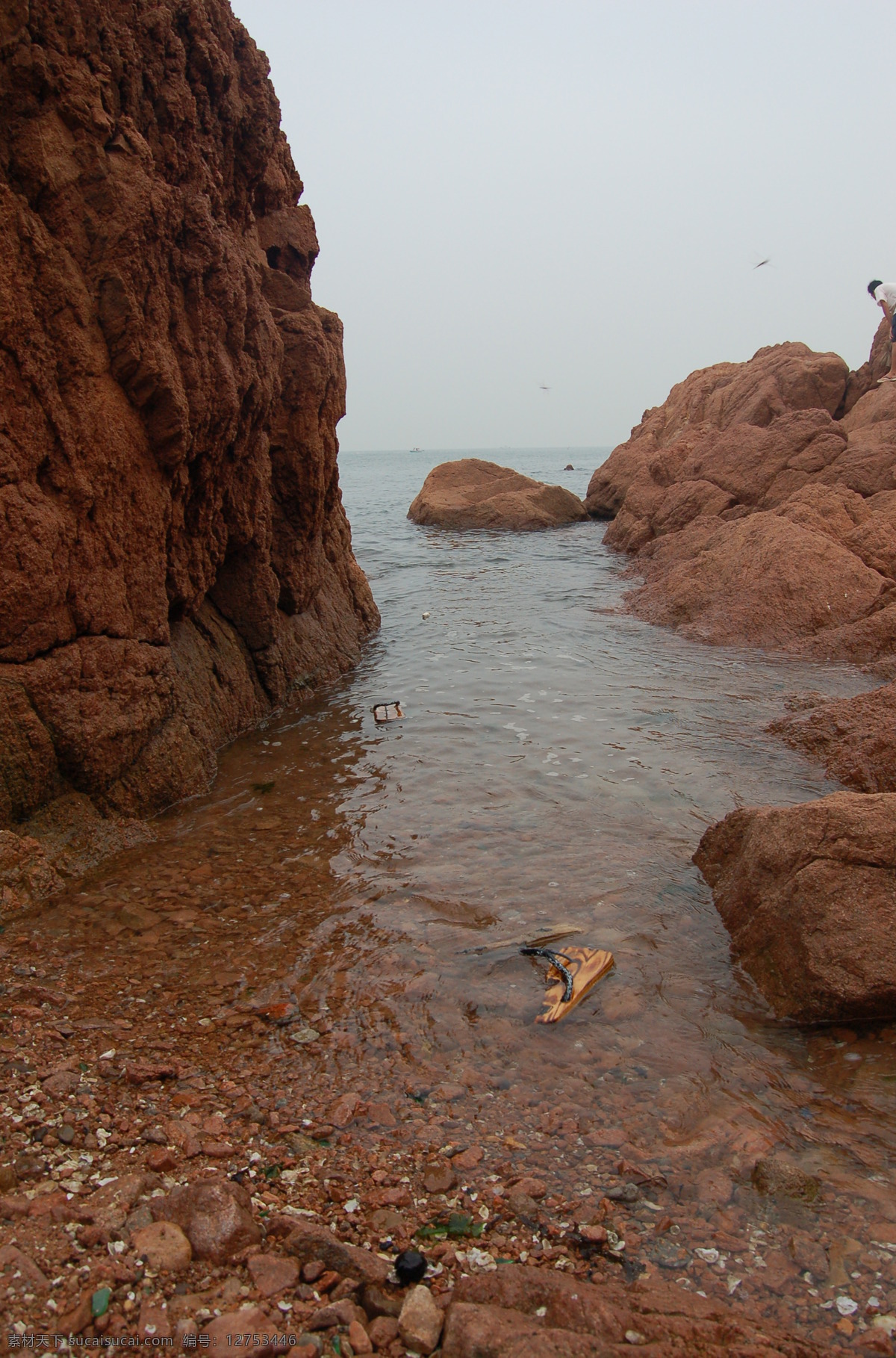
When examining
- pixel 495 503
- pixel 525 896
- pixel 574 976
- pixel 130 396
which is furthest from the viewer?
pixel 495 503

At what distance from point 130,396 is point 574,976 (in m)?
4.19

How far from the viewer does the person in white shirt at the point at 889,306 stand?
48.5 feet

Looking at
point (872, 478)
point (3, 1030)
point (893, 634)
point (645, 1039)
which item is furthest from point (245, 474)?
point (872, 478)

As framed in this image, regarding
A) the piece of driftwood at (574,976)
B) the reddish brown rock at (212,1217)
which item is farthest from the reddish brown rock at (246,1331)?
the piece of driftwood at (574,976)

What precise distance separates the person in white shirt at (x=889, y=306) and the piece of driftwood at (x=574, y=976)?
14328mm

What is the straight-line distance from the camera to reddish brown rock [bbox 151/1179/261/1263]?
2.20 m

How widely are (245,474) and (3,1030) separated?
4896 millimetres

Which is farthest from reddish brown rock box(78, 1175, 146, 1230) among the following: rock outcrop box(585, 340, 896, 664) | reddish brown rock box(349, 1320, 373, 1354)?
rock outcrop box(585, 340, 896, 664)

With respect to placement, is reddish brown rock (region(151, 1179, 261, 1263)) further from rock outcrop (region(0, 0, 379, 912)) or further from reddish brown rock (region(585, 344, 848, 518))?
reddish brown rock (region(585, 344, 848, 518))

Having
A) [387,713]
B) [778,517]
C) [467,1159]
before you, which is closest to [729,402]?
[778,517]

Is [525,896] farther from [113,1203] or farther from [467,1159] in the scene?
[113,1203]

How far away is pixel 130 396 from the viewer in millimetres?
5156

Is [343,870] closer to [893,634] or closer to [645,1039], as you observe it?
[645,1039]

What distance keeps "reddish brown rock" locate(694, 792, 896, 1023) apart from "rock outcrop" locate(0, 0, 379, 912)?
3594 millimetres
